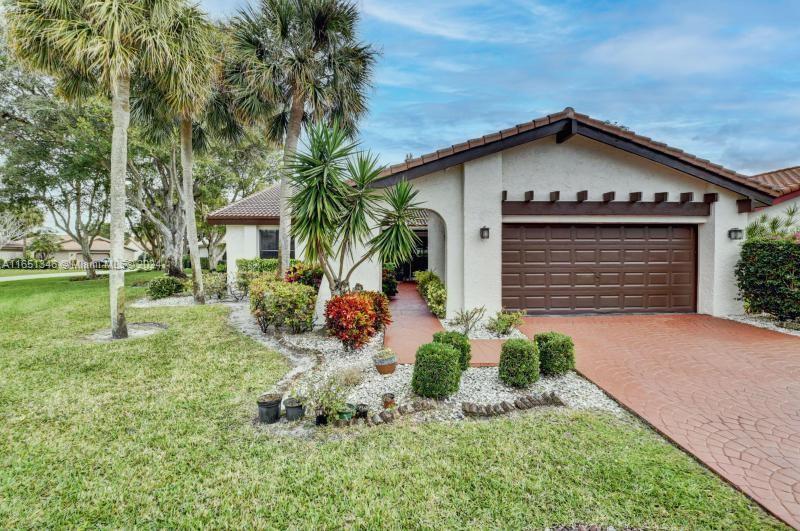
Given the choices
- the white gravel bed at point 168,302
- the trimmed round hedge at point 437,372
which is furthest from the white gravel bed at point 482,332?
the white gravel bed at point 168,302

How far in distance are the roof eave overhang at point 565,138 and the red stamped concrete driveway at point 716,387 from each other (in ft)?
13.4

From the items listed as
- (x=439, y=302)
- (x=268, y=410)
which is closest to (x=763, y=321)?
(x=439, y=302)

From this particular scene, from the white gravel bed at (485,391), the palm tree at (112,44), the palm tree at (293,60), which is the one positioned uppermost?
the palm tree at (293,60)

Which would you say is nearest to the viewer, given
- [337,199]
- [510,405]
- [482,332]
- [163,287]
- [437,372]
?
[510,405]

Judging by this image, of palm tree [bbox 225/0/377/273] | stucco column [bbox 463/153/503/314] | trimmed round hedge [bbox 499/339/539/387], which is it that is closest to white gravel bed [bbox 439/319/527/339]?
stucco column [bbox 463/153/503/314]

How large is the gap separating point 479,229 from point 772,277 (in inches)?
302

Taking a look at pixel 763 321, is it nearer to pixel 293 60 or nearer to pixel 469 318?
pixel 469 318

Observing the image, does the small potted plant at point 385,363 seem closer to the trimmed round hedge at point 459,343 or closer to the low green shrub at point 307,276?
the trimmed round hedge at point 459,343

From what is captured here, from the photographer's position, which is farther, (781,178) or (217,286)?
(217,286)

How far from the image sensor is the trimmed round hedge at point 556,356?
591cm

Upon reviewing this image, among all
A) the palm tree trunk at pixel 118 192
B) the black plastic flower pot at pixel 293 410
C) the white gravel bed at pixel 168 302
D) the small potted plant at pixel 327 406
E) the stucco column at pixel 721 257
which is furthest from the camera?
the white gravel bed at pixel 168 302

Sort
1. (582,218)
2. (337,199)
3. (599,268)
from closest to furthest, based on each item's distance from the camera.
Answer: (337,199), (582,218), (599,268)

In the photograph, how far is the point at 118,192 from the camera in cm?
850

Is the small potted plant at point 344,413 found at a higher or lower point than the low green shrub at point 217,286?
lower
